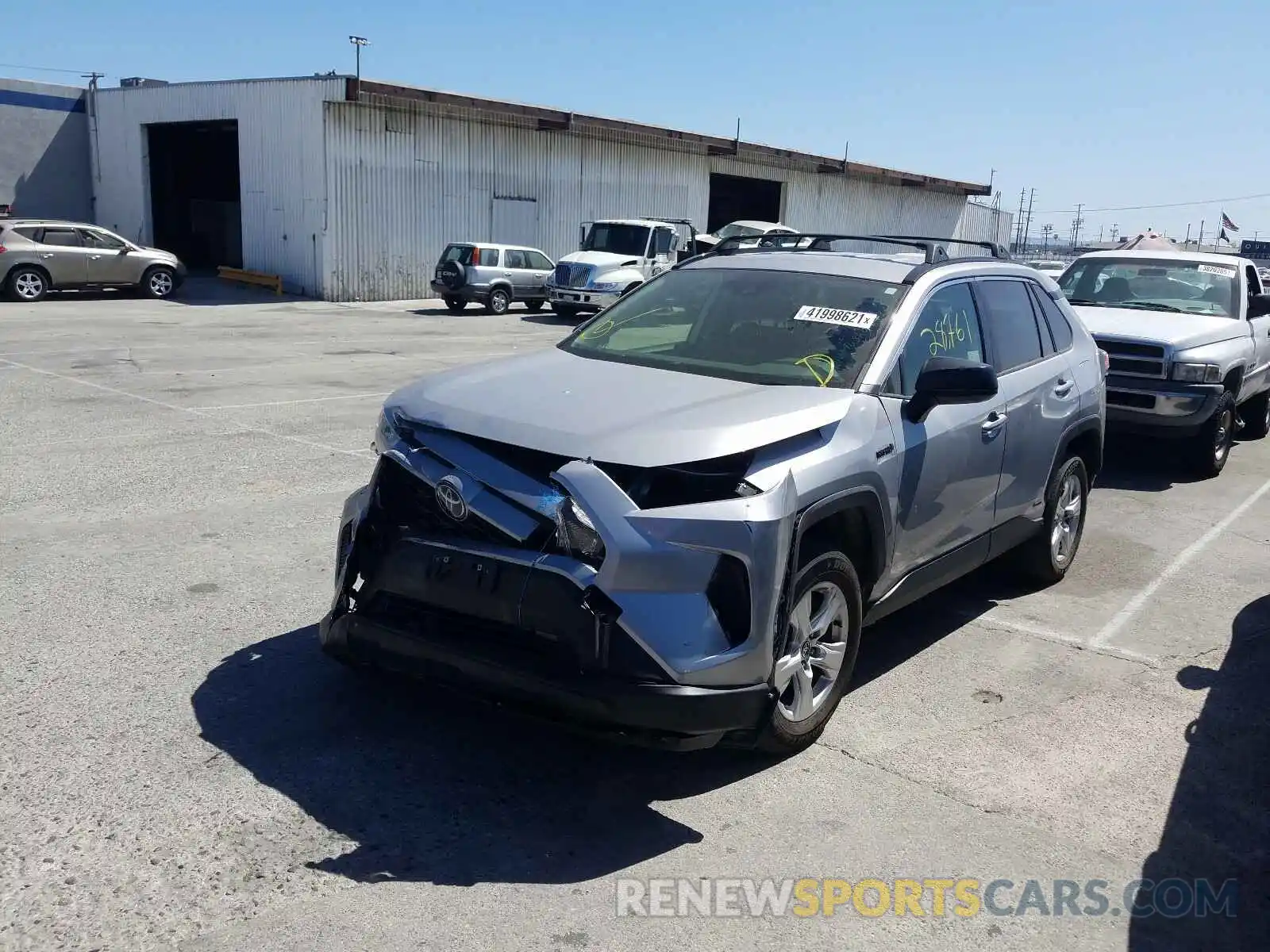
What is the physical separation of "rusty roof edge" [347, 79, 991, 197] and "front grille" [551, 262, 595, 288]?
20.6 feet

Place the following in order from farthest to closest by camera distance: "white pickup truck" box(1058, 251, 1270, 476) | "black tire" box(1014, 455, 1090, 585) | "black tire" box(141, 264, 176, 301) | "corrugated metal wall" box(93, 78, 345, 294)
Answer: "corrugated metal wall" box(93, 78, 345, 294)
"black tire" box(141, 264, 176, 301)
"white pickup truck" box(1058, 251, 1270, 476)
"black tire" box(1014, 455, 1090, 585)

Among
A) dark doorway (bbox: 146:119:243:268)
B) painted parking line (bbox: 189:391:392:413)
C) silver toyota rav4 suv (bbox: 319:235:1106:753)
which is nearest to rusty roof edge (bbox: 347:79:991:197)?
dark doorway (bbox: 146:119:243:268)

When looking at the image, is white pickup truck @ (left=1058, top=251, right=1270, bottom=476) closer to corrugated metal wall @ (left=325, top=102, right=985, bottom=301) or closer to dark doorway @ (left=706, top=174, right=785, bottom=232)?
corrugated metal wall @ (left=325, top=102, right=985, bottom=301)

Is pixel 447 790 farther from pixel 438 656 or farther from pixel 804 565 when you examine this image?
pixel 804 565

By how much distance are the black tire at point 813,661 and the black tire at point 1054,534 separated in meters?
2.26

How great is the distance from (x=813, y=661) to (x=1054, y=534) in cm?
279

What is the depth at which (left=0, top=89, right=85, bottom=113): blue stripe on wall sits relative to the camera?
31.0m

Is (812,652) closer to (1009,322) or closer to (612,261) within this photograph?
(1009,322)

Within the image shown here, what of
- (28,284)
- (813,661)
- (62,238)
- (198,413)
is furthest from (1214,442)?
(62,238)

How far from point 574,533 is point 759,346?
1.65 m

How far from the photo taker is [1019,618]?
614cm

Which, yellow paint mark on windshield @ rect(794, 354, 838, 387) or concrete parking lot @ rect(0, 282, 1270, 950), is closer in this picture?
concrete parking lot @ rect(0, 282, 1270, 950)

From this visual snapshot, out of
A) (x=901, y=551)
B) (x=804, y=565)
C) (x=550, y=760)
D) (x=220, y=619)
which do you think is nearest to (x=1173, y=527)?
(x=901, y=551)

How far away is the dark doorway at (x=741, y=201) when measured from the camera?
40.5m
